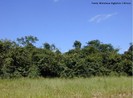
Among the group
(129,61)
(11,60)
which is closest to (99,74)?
(129,61)

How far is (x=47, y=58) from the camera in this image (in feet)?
79.6

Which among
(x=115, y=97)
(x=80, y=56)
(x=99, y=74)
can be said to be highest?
(x=80, y=56)

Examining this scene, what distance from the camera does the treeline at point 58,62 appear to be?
2244 centimetres

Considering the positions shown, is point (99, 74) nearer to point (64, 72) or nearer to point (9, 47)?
point (64, 72)

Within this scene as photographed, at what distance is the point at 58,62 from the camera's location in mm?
24406

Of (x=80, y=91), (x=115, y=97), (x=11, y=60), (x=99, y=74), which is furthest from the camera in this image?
(x=99, y=74)

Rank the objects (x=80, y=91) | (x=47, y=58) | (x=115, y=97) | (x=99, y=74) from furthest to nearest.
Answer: (x=99, y=74) < (x=47, y=58) < (x=80, y=91) < (x=115, y=97)

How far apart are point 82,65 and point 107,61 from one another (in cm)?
322

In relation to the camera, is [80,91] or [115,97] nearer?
[115,97]

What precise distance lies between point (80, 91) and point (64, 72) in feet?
36.6

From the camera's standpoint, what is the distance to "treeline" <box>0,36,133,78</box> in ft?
73.6

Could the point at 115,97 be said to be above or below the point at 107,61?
below

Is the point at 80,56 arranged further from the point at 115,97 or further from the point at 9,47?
the point at 115,97

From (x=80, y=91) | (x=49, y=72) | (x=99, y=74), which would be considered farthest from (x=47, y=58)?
(x=80, y=91)
